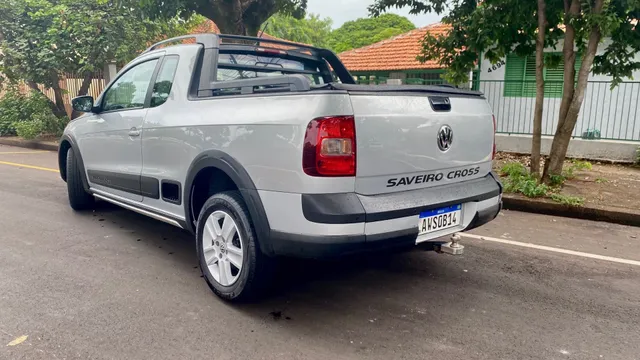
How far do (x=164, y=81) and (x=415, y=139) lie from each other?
2.24 m

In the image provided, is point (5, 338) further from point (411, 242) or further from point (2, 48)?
point (2, 48)

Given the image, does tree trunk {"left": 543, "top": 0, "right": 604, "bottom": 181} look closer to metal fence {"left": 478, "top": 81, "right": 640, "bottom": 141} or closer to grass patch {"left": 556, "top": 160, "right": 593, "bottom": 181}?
grass patch {"left": 556, "top": 160, "right": 593, "bottom": 181}

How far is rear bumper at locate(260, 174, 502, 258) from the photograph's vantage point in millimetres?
2754

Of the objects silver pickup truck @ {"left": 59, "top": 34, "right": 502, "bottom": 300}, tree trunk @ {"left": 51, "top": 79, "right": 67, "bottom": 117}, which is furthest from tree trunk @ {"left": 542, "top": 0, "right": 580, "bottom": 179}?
tree trunk @ {"left": 51, "top": 79, "right": 67, "bottom": 117}

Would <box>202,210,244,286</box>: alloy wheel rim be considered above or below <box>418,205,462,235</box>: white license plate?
below

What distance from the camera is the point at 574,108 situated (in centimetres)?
711

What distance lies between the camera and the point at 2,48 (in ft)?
44.3

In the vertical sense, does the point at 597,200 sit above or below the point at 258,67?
below

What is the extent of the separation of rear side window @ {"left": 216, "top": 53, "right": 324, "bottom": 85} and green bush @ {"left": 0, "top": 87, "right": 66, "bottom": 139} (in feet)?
39.8

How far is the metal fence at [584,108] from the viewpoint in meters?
10.2

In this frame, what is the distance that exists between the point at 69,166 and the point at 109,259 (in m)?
2.02

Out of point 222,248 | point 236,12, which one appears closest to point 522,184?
point 222,248

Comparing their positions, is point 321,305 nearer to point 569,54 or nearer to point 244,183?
point 244,183

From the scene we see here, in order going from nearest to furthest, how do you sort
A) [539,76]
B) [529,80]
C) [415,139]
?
[415,139], [539,76], [529,80]
